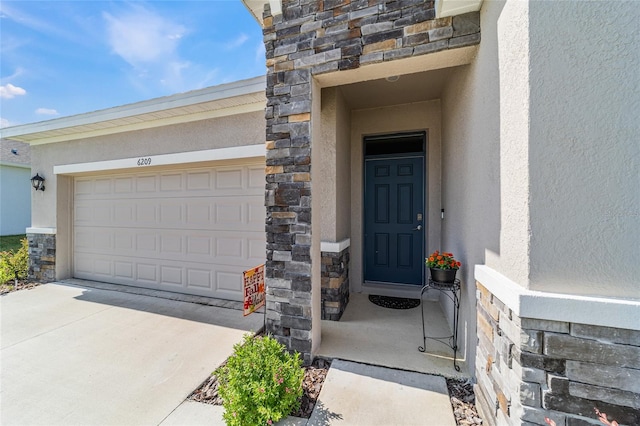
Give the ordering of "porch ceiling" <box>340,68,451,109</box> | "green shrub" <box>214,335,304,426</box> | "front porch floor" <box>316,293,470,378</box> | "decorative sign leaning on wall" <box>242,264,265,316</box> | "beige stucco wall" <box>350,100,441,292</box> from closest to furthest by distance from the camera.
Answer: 1. "green shrub" <box>214,335,304,426</box>
2. "front porch floor" <box>316,293,470,378</box>
3. "decorative sign leaning on wall" <box>242,264,265,316</box>
4. "porch ceiling" <box>340,68,451,109</box>
5. "beige stucco wall" <box>350,100,441,292</box>

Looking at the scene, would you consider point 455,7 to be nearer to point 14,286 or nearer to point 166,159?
point 166,159

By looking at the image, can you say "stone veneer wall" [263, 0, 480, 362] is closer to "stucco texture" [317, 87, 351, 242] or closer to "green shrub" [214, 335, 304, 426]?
"green shrub" [214, 335, 304, 426]

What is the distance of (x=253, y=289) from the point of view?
2611mm

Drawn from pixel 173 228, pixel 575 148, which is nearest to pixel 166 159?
pixel 173 228

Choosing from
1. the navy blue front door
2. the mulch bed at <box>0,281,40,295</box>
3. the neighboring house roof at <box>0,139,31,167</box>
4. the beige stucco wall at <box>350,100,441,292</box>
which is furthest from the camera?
the neighboring house roof at <box>0,139,31,167</box>

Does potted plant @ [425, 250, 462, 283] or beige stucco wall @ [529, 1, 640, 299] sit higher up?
beige stucco wall @ [529, 1, 640, 299]

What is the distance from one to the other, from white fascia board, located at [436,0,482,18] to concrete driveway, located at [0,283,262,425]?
371 centimetres

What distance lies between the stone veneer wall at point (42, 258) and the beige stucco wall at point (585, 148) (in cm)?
760

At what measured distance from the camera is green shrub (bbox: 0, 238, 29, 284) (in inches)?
198

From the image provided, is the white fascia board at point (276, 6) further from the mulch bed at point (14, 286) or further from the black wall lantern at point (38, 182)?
the mulch bed at point (14, 286)

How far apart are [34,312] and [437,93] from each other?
22.1 feet

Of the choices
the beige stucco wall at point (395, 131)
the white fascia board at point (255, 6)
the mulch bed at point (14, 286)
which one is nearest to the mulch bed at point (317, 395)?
the beige stucco wall at point (395, 131)

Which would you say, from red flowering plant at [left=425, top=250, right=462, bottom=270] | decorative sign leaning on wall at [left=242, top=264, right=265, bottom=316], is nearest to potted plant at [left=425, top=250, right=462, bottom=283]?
red flowering plant at [left=425, top=250, right=462, bottom=270]

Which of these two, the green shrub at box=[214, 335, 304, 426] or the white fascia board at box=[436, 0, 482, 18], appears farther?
the white fascia board at box=[436, 0, 482, 18]
